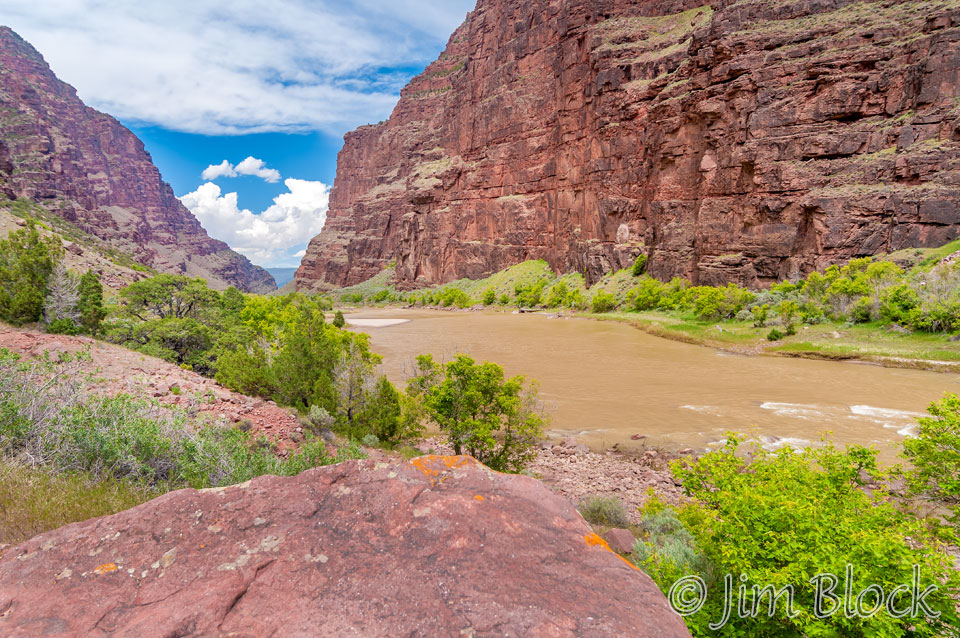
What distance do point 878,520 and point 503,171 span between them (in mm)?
102187

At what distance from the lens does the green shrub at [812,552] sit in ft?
11.0

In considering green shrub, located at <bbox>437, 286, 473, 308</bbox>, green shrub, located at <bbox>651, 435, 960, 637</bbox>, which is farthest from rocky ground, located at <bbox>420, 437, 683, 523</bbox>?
green shrub, located at <bbox>437, 286, 473, 308</bbox>

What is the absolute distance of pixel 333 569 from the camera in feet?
7.98

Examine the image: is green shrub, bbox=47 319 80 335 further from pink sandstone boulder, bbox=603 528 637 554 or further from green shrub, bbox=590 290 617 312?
green shrub, bbox=590 290 617 312

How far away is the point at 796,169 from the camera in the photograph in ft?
150

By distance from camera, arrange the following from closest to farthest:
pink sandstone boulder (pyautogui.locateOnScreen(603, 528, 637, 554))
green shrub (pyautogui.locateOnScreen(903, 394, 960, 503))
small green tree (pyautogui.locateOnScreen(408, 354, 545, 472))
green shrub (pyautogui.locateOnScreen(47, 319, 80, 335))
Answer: green shrub (pyautogui.locateOnScreen(903, 394, 960, 503))
pink sandstone boulder (pyautogui.locateOnScreen(603, 528, 637, 554))
small green tree (pyautogui.locateOnScreen(408, 354, 545, 472))
green shrub (pyautogui.locateOnScreen(47, 319, 80, 335))

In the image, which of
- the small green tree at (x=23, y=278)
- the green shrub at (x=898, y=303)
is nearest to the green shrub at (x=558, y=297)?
the green shrub at (x=898, y=303)

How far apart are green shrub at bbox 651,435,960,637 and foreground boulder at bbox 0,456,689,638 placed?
2.07 metres

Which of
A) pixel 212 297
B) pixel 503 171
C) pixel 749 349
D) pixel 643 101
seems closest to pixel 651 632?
pixel 212 297

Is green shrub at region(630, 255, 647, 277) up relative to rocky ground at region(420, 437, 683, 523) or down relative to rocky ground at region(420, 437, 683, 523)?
up

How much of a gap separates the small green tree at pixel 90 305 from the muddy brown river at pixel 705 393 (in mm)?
12149

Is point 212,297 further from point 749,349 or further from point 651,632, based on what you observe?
point 749,349

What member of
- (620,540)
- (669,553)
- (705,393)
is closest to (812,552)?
(669,553)

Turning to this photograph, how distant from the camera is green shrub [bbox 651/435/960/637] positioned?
335cm
